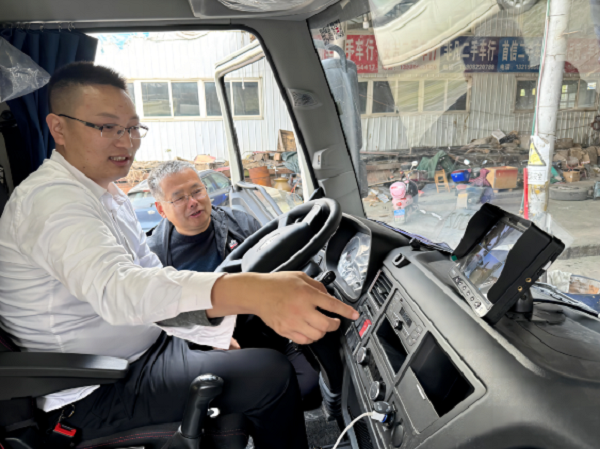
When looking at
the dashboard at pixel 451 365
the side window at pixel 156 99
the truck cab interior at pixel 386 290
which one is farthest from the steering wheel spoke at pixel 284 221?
the side window at pixel 156 99

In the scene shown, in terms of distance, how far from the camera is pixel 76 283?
92 cm

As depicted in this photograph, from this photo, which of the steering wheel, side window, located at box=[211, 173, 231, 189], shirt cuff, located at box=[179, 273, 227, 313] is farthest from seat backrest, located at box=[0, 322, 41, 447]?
side window, located at box=[211, 173, 231, 189]

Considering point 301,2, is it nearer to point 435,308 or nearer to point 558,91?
point 558,91

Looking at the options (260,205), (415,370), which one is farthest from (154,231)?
(415,370)

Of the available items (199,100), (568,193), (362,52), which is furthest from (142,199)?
(568,193)

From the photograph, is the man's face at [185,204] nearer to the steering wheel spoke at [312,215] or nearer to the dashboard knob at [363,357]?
the steering wheel spoke at [312,215]

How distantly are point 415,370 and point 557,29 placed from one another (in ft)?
2.70

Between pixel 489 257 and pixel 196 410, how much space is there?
2.83 ft

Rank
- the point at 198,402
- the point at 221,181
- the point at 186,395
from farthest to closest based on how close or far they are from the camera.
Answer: the point at 221,181, the point at 186,395, the point at 198,402

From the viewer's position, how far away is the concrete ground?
3.11 ft

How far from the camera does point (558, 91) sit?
941 millimetres

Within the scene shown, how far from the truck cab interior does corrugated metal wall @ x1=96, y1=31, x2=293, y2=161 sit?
8cm

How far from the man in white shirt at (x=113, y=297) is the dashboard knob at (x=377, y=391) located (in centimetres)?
34

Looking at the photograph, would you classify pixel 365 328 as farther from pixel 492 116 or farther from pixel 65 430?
pixel 65 430
